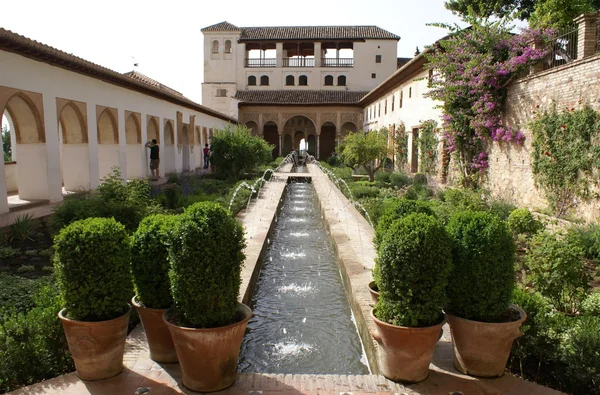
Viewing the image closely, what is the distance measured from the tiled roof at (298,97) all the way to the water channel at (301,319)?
1179 inches

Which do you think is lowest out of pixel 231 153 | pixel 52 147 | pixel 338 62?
pixel 231 153

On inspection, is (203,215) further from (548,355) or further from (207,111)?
(207,111)

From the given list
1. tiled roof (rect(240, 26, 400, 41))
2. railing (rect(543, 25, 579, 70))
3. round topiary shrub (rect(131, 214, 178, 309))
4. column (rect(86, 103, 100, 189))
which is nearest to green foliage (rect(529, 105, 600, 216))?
railing (rect(543, 25, 579, 70))

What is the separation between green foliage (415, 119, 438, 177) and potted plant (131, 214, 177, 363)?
14.0 m

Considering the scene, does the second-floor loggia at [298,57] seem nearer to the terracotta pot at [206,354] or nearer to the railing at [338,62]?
the railing at [338,62]

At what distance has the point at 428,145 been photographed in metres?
17.5

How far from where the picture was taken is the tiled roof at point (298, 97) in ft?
124

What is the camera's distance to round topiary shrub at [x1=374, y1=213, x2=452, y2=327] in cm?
326

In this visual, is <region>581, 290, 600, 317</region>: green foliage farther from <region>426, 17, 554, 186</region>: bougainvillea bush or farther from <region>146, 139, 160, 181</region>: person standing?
<region>146, 139, 160, 181</region>: person standing

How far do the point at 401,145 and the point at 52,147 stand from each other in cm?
1516

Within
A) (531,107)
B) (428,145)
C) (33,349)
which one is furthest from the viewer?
(428,145)

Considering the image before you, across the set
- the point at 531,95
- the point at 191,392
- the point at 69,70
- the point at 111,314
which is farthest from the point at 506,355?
the point at 69,70

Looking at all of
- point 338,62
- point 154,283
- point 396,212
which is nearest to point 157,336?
point 154,283

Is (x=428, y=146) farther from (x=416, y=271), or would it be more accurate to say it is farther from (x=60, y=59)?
(x=416, y=271)
